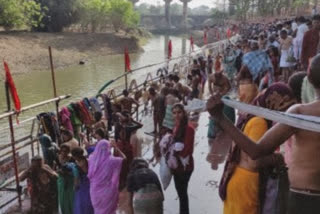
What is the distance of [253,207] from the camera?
2904 mm

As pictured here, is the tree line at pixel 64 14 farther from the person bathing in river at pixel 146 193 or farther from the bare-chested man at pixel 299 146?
the bare-chested man at pixel 299 146

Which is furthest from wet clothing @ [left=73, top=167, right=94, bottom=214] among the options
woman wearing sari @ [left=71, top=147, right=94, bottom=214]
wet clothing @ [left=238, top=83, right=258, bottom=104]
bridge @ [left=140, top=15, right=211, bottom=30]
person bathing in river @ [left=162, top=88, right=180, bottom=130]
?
bridge @ [left=140, top=15, right=211, bottom=30]

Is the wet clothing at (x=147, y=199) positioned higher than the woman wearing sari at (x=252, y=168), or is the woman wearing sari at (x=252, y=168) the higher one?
the woman wearing sari at (x=252, y=168)

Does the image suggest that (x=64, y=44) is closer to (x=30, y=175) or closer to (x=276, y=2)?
(x=276, y=2)

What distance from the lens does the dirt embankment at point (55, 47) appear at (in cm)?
3107

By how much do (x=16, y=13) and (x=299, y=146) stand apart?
123 feet

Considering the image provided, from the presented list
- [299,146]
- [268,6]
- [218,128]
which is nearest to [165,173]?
[299,146]

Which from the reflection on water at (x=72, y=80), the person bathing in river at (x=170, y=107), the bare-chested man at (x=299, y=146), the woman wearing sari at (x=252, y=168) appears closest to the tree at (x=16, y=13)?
the reflection on water at (x=72, y=80)

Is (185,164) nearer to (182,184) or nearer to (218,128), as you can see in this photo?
(182,184)

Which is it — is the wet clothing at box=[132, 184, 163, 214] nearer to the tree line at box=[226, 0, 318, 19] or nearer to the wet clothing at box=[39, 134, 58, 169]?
the wet clothing at box=[39, 134, 58, 169]

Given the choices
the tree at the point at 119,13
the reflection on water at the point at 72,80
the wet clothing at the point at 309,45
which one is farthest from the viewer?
the tree at the point at 119,13

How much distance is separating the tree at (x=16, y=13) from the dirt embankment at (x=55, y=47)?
1021 millimetres

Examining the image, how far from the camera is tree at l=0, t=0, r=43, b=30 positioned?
3547 cm

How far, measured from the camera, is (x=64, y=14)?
Answer: 44.2m
